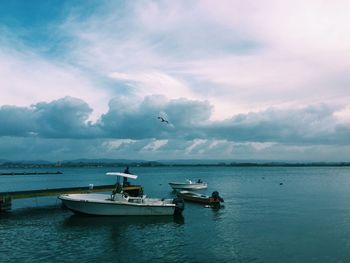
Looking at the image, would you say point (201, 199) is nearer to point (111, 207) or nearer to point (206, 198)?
point (206, 198)

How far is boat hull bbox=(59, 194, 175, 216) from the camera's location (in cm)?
3522

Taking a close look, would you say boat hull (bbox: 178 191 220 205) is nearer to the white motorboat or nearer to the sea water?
the sea water

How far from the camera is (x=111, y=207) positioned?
35.5 meters

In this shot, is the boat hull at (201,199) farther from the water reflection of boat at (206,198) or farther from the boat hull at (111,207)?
the boat hull at (111,207)

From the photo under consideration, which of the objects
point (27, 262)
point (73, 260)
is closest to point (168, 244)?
point (73, 260)

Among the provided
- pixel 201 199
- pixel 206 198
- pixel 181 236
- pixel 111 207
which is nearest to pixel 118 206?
pixel 111 207

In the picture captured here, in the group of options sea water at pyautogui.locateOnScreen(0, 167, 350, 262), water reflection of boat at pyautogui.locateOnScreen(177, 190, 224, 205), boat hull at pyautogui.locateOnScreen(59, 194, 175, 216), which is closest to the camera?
sea water at pyautogui.locateOnScreen(0, 167, 350, 262)

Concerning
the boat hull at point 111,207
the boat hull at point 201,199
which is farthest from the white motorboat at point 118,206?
the boat hull at point 201,199

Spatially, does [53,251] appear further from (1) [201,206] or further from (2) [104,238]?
(1) [201,206]

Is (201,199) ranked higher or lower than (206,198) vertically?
lower

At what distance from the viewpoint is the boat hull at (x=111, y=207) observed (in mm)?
35219

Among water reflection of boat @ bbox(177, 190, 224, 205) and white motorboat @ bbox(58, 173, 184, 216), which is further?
water reflection of boat @ bbox(177, 190, 224, 205)

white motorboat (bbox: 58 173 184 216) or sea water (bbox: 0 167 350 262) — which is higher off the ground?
white motorboat (bbox: 58 173 184 216)

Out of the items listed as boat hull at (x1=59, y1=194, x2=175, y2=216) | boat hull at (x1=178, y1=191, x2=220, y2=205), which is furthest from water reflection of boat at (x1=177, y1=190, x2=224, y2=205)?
boat hull at (x1=59, y1=194, x2=175, y2=216)
